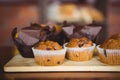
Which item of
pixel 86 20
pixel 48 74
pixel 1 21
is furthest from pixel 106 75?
pixel 1 21

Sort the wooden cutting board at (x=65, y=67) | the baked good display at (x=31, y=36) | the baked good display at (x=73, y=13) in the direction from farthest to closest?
the baked good display at (x=73, y=13), the baked good display at (x=31, y=36), the wooden cutting board at (x=65, y=67)

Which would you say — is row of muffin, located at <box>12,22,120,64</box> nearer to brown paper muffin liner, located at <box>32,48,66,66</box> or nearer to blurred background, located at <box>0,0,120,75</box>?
brown paper muffin liner, located at <box>32,48,66,66</box>

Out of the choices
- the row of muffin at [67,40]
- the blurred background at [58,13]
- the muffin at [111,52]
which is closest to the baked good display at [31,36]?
the row of muffin at [67,40]

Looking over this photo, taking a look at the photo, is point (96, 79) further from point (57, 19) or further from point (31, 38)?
point (57, 19)

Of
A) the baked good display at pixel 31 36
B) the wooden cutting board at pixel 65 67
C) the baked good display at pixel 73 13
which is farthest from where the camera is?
the baked good display at pixel 73 13

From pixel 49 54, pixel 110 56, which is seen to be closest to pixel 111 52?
pixel 110 56

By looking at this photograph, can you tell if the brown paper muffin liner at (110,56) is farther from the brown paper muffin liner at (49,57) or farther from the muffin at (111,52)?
the brown paper muffin liner at (49,57)

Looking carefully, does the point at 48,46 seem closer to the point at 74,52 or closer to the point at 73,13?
the point at 74,52
